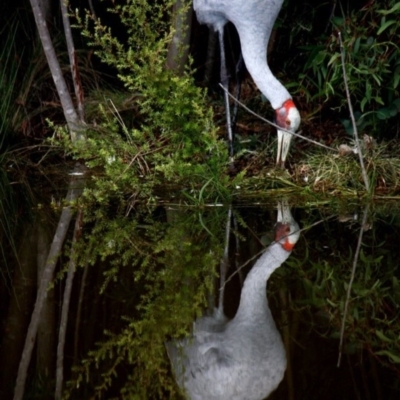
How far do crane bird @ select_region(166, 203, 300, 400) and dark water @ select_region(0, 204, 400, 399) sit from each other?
5 cm

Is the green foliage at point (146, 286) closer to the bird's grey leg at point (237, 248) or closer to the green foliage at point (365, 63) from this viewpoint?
the bird's grey leg at point (237, 248)

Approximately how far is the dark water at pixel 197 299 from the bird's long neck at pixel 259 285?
0.12 ft

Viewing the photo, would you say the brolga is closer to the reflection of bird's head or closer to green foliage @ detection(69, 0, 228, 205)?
green foliage @ detection(69, 0, 228, 205)

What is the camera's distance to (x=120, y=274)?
14.6 ft

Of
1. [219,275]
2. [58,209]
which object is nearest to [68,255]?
[219,275]

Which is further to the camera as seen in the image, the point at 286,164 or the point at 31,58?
the point at 31,58

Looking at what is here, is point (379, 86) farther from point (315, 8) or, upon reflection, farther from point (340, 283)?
point (340, 283)

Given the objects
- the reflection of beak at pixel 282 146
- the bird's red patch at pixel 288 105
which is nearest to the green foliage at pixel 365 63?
the bird's red patch at pixel 288 105

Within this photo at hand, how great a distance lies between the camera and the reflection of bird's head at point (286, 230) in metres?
5.14

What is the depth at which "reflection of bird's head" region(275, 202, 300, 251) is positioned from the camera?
514cm

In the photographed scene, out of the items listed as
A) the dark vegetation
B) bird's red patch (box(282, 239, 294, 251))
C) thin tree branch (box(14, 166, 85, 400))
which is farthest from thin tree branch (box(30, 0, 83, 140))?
bird's red patch (box(282, 239, 294, 251))

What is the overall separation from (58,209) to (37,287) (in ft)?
6.44

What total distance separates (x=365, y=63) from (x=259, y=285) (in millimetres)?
3600

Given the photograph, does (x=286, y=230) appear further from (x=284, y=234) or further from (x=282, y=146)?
(x=282, y=146)
